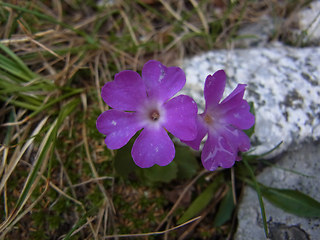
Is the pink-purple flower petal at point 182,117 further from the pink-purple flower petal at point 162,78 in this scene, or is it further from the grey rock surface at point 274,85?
the grey rock surface at point 274,85

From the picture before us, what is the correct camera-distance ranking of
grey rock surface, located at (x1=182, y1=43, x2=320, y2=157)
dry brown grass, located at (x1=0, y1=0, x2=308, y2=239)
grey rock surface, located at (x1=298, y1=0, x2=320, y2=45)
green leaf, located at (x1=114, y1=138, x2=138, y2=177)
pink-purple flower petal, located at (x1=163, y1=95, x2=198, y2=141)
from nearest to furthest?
pink-purple flower petal, located at (x1=163, y1=95, x2=198, y2=141) → green leaf, located at (x1=114, y1=138, x2=138, y2=177) → dry brown grass, located at (x1=0, y1=0, x2=308, y2=239) → grey rock surface, located at (x1=182, y1=43, x2=320, y2=157) → grey rock surface, located at (x1=298, y1=0, x2=320, y2=45)

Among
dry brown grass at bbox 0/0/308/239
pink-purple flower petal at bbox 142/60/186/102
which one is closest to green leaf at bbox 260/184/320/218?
dry brown grass at bbox 0/0/308/239

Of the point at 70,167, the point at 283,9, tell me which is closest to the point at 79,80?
the point at 70,167

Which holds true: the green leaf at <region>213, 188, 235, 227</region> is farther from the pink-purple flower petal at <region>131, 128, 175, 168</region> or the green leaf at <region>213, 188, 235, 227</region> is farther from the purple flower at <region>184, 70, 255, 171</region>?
the pink-purple flower petal at <region>131, 128, 175, 168</region>

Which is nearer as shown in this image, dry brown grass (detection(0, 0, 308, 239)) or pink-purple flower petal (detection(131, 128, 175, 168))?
pink-purple flower petal (detection(131, 128, 175, 168))

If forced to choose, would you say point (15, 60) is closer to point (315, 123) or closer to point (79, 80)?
point (79, 80)

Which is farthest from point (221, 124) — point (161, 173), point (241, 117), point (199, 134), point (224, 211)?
point (224, 211)
